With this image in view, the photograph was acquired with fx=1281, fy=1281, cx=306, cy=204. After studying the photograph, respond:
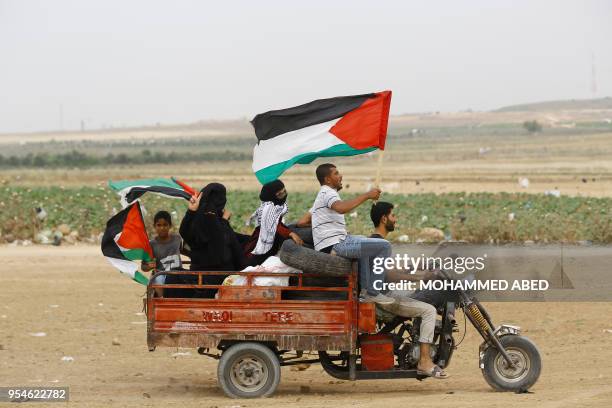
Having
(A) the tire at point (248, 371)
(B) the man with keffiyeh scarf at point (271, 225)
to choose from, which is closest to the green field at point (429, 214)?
(B) the man with keffiyeh scarf at point (271, 225)

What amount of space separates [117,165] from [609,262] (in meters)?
69.5

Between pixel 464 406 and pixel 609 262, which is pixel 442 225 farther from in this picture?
pixel 464 406

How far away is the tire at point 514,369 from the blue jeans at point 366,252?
3.87ft

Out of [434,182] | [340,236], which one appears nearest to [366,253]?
[340,236]

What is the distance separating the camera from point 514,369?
10.7 m

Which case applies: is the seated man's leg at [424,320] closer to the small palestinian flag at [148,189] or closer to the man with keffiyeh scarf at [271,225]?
the man with keffiyeh scarf at [271,225]

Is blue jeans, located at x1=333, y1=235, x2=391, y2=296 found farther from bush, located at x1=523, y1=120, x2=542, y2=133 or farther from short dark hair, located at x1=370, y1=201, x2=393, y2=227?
bush, located at x1=523, y1=120, x2=542, y2=133

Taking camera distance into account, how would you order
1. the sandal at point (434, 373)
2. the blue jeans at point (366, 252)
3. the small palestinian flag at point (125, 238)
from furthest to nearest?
the small palestinian flag at point (125, 238) < the sandal at point (434, 373) < the blue jeans at point (366, 252)

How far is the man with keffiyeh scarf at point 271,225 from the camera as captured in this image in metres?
10.6

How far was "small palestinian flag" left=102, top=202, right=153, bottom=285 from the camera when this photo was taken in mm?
11445

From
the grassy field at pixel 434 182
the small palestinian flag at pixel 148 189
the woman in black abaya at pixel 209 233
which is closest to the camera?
the woman in black abaya at pixel 209 233

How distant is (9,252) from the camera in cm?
2409

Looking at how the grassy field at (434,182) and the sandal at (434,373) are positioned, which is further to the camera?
the grassy field at (434,182)

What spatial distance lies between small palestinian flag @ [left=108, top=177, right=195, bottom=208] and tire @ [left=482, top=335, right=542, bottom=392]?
9.71ft
